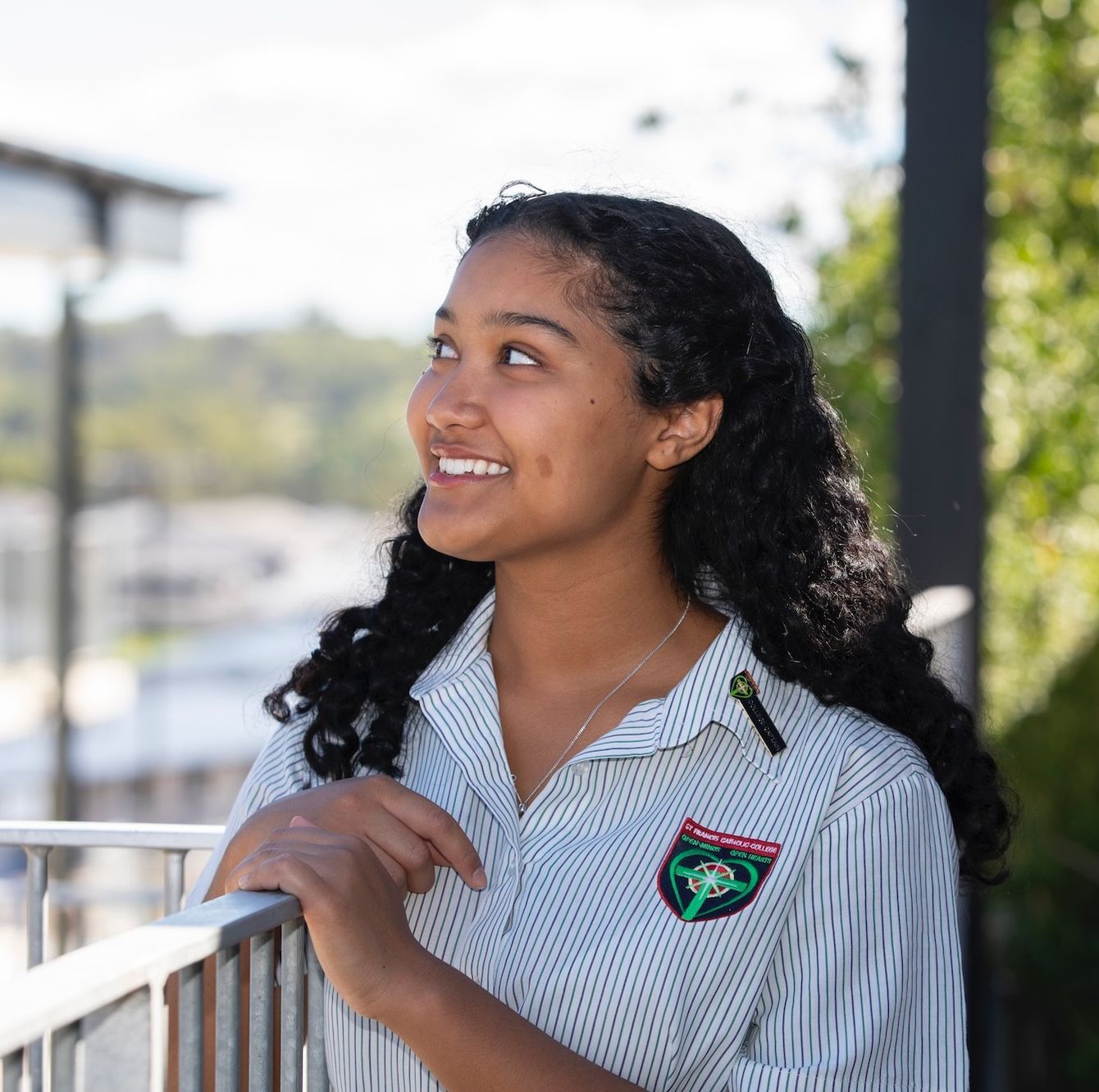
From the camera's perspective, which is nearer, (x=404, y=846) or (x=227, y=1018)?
(x=227, y=1018)

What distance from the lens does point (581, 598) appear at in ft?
5.49

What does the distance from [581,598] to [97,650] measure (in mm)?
15326

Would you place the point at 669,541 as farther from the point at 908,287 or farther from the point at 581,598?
the point at 908,287

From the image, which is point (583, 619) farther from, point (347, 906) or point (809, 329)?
point (809, 329)

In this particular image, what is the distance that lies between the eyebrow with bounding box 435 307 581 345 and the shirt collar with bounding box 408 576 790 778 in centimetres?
36

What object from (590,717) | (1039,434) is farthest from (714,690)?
(1039,434)

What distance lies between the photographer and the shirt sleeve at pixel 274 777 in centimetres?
163

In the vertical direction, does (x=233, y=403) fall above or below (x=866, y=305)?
below

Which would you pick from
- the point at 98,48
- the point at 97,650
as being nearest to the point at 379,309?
the point at 98,48

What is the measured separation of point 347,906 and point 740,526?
2.26ft

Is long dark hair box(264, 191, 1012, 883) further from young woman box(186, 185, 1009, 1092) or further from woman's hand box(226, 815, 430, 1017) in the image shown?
woman's hand box(226, 815, 430, 1017)

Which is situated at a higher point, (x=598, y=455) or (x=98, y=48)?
(x=98, y=48)

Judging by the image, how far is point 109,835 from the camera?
171 centimetres

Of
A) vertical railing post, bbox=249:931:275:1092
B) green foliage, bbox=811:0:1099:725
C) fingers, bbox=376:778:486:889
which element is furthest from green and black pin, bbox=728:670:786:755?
green foliage, bbox=811:0:1099:725
